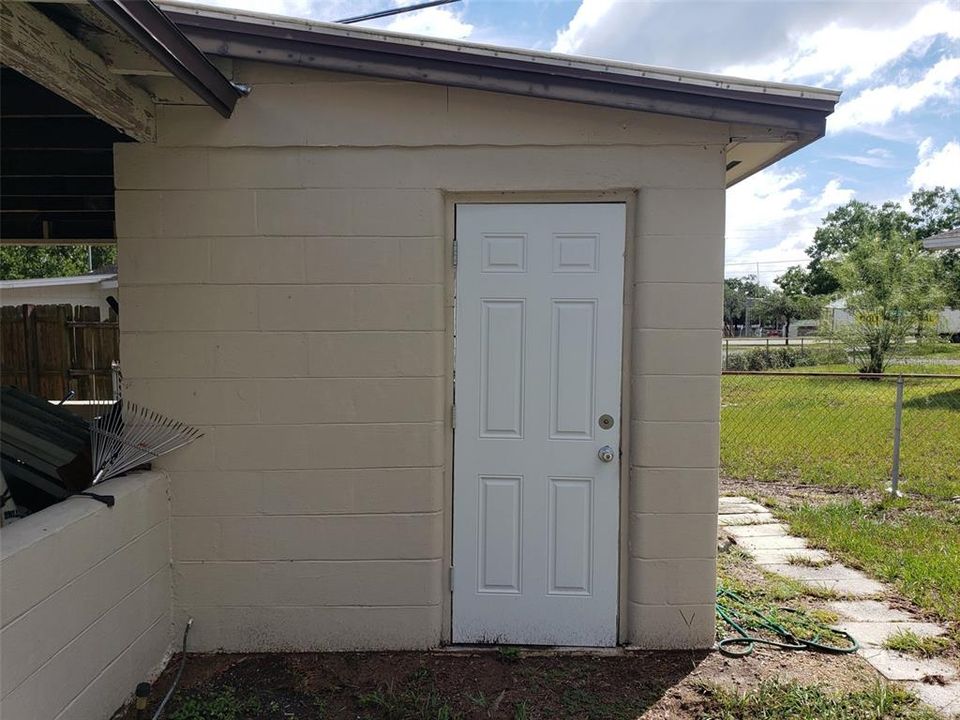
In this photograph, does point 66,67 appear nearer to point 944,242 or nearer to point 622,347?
point 622,347

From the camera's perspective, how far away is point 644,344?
323cm

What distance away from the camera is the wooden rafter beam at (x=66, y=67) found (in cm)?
208

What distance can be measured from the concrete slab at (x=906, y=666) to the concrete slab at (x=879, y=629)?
12 cm

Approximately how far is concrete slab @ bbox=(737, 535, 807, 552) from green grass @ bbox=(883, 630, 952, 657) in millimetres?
1356

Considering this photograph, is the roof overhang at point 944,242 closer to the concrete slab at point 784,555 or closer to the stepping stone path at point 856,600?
the stepping stone path at point 856,600

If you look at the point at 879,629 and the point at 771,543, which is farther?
the point at 771,543

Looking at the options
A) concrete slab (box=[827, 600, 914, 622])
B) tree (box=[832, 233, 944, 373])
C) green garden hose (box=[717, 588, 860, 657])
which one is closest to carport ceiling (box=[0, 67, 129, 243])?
green garden hose (box=[717, 588, 860, 657])

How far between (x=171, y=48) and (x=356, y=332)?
1.43 m

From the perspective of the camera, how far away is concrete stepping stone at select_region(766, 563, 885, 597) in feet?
13.2

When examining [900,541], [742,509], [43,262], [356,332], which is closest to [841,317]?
[742,509]

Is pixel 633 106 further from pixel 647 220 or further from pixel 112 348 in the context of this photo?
pixel 112 348

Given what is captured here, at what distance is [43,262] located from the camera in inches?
881

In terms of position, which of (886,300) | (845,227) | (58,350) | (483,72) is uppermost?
(845,227)

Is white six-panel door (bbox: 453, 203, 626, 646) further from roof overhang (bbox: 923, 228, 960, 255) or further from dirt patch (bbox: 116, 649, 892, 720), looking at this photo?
roof overhang (bbox: 923, 228, 960, 255)
